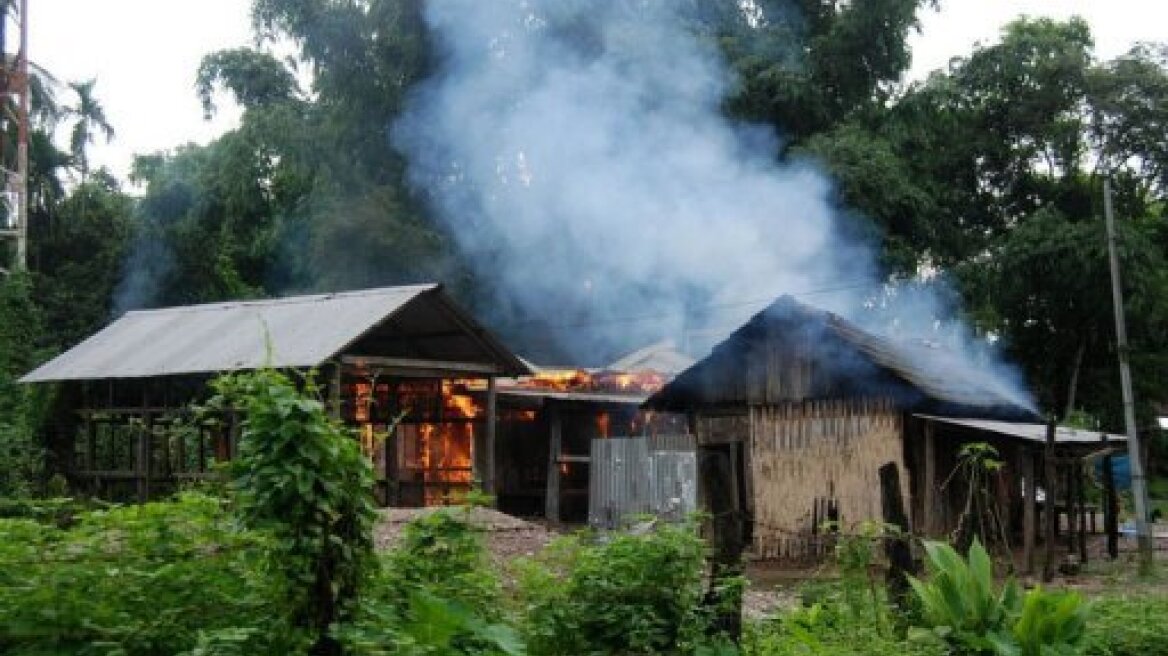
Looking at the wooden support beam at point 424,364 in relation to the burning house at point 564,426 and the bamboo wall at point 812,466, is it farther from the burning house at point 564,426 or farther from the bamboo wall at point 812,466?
the bamboo wall at point 812,466

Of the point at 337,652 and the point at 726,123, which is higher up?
the point at 726,123

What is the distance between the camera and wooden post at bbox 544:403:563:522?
78.0 feet

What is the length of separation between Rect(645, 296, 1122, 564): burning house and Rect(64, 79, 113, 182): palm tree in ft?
95.6

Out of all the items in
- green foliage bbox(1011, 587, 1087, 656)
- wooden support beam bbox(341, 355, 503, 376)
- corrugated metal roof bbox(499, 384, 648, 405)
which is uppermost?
wooden support beam bbox(341, 355, 503, 376)

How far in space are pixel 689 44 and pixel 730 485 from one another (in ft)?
78.0

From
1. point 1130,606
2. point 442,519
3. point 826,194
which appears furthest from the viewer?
point 826,194

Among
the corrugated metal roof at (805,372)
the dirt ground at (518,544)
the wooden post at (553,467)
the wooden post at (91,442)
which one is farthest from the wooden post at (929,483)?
the wooden post at (91,442)

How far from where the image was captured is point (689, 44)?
30219 millimetres

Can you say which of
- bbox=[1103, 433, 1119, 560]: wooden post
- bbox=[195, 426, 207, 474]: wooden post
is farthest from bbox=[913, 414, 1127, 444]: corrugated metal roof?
bbox=[195, 426, 207, 474]: wooden post

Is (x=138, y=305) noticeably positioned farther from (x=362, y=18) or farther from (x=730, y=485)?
(x=730, y=485)

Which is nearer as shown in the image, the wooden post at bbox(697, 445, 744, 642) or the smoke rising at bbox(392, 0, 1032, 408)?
the wooden post at bbox(697, 445, 744, 642)

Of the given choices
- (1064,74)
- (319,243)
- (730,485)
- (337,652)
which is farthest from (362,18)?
(337,652)

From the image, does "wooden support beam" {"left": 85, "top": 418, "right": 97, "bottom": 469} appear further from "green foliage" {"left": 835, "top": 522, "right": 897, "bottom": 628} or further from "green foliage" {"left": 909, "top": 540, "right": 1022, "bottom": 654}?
"green foliage" {"left": 909, "top": 540, "right": 1022, "bottom": 654}

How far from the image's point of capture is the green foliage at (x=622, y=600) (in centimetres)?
662
